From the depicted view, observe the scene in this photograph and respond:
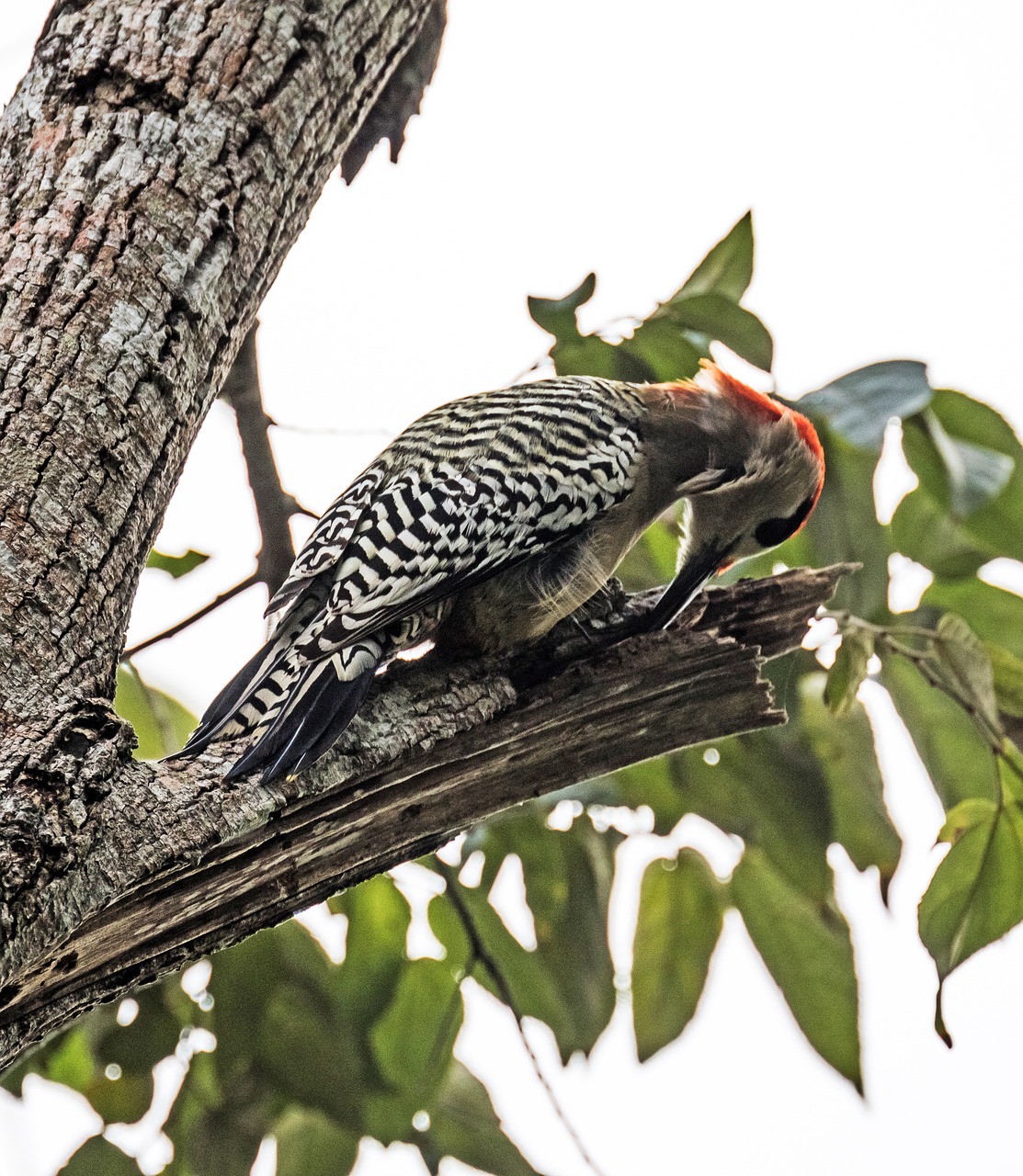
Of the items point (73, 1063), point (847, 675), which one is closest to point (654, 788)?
point (847, 675)

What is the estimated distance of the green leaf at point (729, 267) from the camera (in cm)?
224

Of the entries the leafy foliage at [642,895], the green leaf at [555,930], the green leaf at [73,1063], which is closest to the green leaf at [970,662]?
the leafy foliage at [642,895]

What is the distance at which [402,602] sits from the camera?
1.86 metres

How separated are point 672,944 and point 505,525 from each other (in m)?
0.91

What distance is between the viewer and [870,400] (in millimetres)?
1938

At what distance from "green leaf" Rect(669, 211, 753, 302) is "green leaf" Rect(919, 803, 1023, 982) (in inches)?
41.9

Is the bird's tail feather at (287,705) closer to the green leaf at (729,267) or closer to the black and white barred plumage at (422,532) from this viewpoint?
the black and white barred plumage at (422,532)

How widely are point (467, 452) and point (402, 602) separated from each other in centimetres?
41

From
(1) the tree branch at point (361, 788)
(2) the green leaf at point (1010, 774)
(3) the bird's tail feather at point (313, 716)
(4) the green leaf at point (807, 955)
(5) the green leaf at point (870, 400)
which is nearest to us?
(1) the tree branch at point (361, 788)

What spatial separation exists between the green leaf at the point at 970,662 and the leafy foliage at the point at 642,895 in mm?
46

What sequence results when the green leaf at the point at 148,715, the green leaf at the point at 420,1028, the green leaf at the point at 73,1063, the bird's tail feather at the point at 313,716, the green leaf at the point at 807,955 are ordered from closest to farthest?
the bird's tail feather at the point at 313,716 → the green leaf at the point at 807,955 → the green leaf at the point at 420,1028 → the green leaf at the point at 148,715 → the green leaf at the point at 73,1063

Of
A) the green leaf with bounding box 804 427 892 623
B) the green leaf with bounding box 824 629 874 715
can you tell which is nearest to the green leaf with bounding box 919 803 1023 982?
the green leaf with bounding box 824 629 874 715

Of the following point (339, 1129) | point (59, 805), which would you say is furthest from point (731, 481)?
point (59, 805)

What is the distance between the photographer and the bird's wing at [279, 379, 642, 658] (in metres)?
1.87
